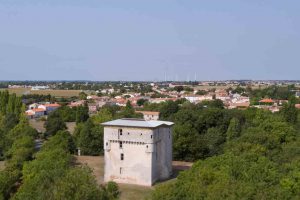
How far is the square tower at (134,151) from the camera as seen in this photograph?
3928 centimetres

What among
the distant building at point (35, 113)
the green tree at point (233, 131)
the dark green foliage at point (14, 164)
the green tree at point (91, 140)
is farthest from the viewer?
the distant building at point (35, 113)

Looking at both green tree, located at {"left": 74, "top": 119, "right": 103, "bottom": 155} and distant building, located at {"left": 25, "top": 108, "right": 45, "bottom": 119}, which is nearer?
green tree, located at {"left": 74, "top": 119, "right": 103, "bottom": 155}

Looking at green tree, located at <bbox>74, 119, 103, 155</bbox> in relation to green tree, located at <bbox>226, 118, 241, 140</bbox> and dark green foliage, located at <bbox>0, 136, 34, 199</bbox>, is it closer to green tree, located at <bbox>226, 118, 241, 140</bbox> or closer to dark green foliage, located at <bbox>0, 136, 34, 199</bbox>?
dark green foliage, located at <bbox>0, 136, 34, 199</bbox>

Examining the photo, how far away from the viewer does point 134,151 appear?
3984 centimetres

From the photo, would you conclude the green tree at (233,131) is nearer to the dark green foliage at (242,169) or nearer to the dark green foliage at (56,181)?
the dark green foliage at (242,169)

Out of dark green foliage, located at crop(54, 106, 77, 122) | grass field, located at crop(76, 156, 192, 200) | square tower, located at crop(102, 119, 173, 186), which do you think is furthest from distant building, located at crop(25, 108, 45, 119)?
square tower, located at crop(102, 119, 173, 186)

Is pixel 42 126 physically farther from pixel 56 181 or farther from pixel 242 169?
pixel 56 181

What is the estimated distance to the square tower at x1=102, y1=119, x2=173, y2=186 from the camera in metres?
39.3

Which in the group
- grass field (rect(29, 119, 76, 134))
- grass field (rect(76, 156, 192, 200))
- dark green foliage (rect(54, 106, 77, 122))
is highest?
dark green foliage (rect(54, 106, 77, 122))

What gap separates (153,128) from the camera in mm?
38688

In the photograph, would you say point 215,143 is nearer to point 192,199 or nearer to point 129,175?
point 129,175

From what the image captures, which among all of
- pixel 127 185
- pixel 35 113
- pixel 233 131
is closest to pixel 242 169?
pixel 127 185

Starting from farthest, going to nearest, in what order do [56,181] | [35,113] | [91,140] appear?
1. [35,113]
2. [91,140]
3. [56,181]

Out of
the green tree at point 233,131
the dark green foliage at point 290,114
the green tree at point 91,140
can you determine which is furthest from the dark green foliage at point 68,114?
the dark green foliage at point 290,114
